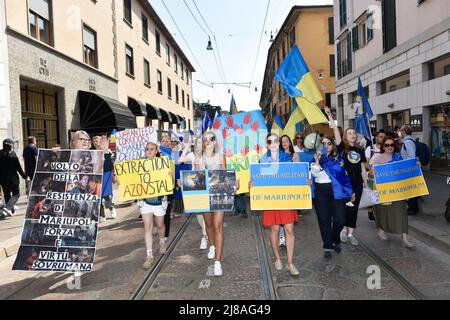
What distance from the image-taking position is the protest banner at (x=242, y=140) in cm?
555

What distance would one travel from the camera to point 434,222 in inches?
271

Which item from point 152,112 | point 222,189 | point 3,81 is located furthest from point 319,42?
point 222,189

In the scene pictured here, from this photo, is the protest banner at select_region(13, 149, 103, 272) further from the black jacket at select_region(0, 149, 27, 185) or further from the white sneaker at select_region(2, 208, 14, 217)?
the white sneaker at select_region(2, 208, 14, 217)

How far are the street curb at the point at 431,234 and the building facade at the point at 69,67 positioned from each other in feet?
33.6

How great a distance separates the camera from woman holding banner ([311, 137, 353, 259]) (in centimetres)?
524

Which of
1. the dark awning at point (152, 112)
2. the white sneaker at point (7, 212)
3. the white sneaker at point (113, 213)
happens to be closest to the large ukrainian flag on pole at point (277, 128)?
the white sneaker at point (113, 213)

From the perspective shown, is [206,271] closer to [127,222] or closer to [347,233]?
[347,233]

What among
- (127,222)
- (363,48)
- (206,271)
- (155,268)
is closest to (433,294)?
(206,271)

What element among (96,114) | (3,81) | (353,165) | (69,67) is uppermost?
(69,67)

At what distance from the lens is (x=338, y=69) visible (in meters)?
26.3

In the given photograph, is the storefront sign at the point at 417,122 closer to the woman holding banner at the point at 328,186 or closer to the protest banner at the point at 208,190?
the woman holding banner at the point at 328,186

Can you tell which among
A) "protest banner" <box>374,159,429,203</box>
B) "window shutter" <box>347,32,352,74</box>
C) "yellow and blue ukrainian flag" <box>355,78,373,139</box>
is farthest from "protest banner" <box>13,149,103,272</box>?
"window shutter" <box>347,32,352,74</box>

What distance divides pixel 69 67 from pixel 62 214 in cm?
1103

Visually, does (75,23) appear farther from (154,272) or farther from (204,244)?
(154,272)
